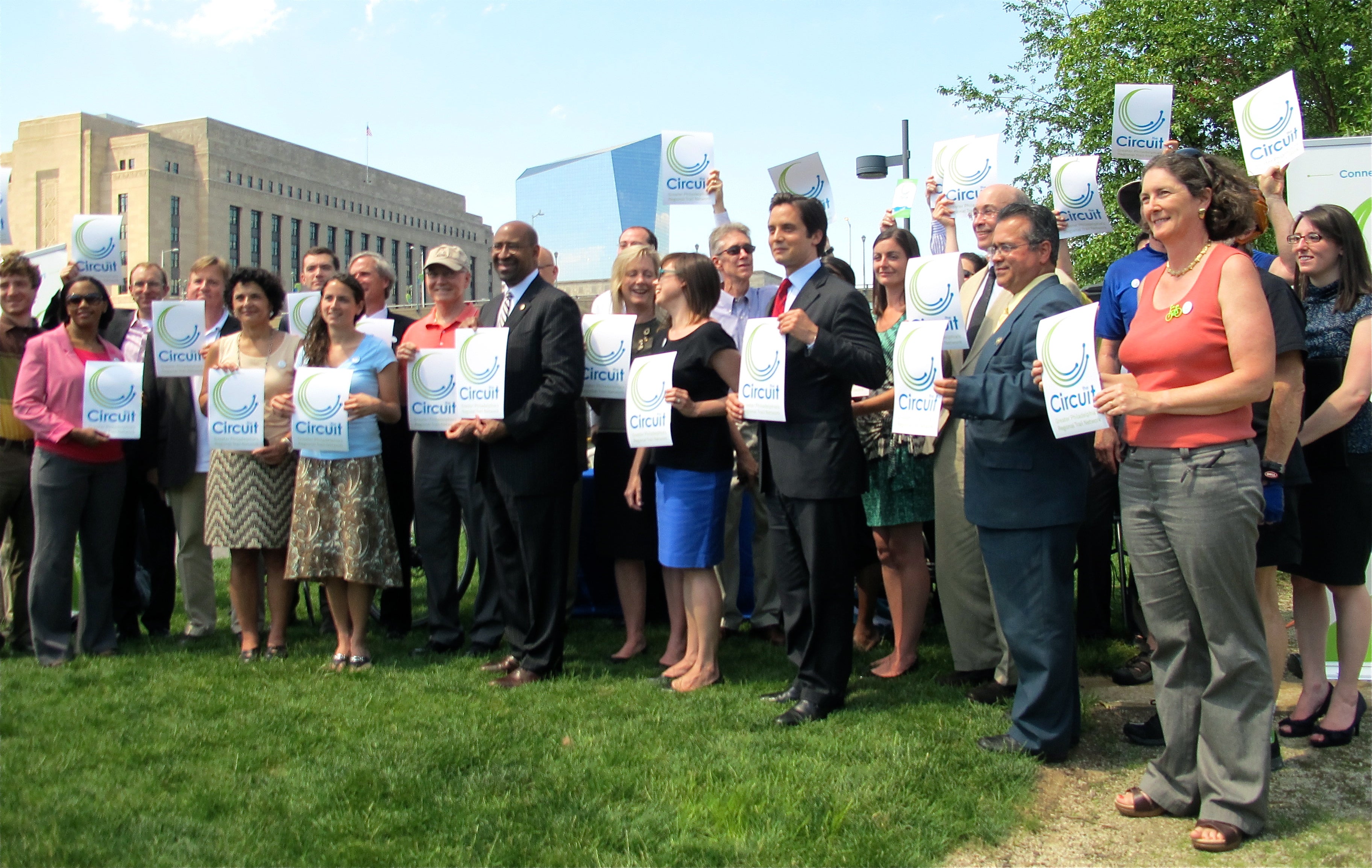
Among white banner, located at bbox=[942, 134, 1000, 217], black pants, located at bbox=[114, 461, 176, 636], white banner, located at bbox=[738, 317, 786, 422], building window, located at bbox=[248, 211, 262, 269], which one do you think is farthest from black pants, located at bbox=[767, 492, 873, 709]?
building window, located at bbox=[248, 211, 262, 269]

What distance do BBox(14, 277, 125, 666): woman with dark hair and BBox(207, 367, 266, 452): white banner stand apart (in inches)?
30.3

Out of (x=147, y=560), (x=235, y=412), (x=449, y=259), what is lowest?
(x=147, y=560)

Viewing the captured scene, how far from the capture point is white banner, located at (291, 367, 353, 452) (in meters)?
6.02

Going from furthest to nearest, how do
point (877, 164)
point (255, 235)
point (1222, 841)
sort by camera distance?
point (255, 235)
point (877, 164)
point (1222, 841)

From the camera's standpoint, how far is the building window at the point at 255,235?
96.9m

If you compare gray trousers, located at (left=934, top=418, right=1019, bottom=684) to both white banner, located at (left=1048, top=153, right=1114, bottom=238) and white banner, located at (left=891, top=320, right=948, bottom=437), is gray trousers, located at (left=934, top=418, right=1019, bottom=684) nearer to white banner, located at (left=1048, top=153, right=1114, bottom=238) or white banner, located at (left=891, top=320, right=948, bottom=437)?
white banner, located at (left=891, top=320, right=948, bottom=437)

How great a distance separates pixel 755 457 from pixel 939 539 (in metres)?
1.29

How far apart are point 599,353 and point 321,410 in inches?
63.4

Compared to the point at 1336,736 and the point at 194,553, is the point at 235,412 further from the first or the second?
the point at 1336,736

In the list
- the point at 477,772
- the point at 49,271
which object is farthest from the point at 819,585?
the point at 49,271

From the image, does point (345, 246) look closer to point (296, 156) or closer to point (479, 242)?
point (296, 156)

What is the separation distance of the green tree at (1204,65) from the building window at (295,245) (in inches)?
3729

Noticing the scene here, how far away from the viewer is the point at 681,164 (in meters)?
7.88

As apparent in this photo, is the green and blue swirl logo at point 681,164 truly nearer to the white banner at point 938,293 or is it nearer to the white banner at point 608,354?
the white banner at point 608,354
